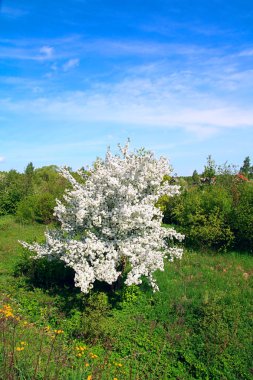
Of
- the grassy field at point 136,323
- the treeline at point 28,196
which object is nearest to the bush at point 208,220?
the grassy field at point 136,323

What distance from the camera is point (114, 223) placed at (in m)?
10.4

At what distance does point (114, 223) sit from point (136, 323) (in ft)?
9.65

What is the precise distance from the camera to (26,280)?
40.7 ft

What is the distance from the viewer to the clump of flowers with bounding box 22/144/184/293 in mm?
9836

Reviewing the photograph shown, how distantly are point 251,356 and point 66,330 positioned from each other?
16.0ft

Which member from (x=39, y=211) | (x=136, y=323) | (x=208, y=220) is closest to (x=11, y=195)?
(x=39, y=211)

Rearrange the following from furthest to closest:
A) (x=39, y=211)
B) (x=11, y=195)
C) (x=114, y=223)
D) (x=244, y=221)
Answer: (x=11, y=195)
(x=39, y=211)
(x=244, y=221)
(x=114, y=223)

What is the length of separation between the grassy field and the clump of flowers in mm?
1048

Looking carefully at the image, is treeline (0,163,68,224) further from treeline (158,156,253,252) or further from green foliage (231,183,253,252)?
green foliage (231,183,253,252)

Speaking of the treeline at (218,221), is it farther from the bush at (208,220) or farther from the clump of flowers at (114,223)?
the clump of flowers at (114,223)

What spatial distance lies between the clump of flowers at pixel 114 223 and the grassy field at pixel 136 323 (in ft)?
3.44

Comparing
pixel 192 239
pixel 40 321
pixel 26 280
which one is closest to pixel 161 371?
pixel 40 321

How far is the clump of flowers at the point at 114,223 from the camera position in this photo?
984cm

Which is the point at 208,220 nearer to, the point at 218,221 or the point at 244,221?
the point at 218,221
